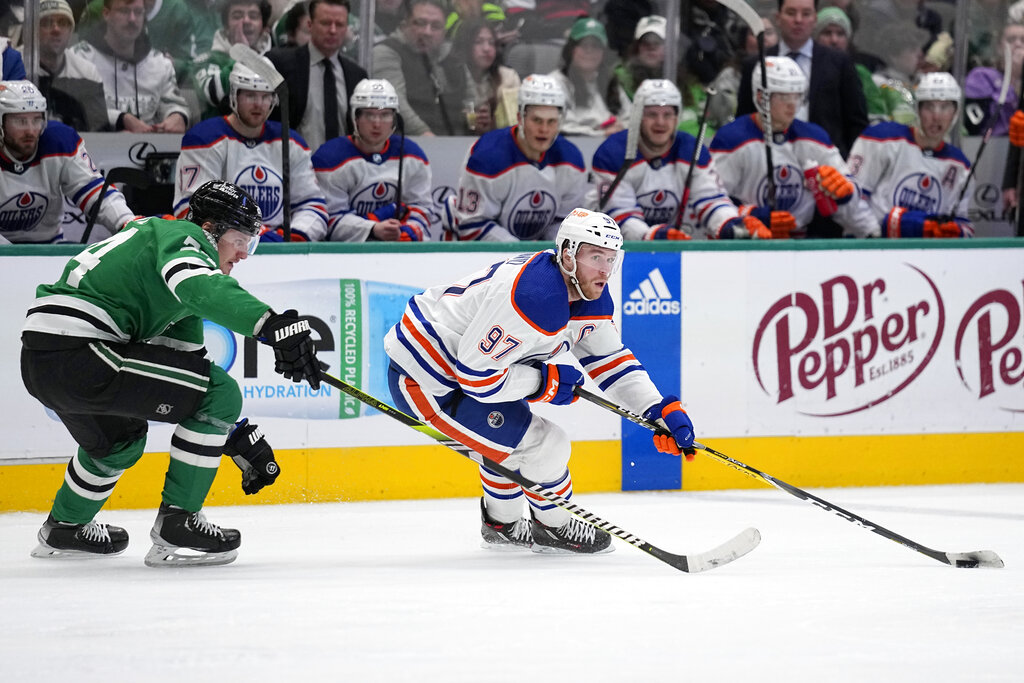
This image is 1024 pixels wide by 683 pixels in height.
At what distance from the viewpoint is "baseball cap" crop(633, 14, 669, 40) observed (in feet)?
19.8

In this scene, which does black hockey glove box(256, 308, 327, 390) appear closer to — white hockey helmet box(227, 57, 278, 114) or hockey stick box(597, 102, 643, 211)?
white hockey helmet box(227, 57, 278, 114)

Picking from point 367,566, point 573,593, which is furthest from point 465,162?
point 573,593

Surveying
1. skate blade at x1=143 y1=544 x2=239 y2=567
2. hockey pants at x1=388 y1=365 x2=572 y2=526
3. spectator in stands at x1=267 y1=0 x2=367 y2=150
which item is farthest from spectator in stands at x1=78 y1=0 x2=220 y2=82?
skate blade at x1=143 y1=544 x2=239 y2=567

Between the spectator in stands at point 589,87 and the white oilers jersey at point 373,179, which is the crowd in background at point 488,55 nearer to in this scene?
the spectator in stands at point 589,87

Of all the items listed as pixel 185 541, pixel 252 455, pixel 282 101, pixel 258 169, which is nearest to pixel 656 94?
pixel 282 101

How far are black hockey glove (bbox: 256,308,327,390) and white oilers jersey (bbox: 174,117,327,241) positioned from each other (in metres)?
1.96

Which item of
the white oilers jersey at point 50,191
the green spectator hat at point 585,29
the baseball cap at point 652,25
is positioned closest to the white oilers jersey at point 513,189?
the green spectator hat at point 585,29

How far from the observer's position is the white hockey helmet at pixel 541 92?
Result: 17.3 feet

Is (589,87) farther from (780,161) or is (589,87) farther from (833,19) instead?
(833,19)

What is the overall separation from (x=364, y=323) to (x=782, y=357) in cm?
158

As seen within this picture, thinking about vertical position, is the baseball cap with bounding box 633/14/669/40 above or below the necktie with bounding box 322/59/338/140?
above

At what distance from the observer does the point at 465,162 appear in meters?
5.36

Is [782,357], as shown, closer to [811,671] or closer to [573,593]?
[573,593]

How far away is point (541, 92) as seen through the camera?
527 cm
